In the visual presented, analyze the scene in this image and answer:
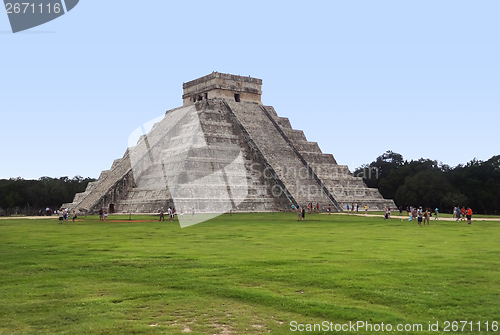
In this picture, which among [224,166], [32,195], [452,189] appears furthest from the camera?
[32,195]

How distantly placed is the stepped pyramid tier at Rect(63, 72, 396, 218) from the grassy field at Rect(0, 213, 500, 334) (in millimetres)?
16584

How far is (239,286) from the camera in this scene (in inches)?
325

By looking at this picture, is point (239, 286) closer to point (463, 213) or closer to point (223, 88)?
point (463, 213)

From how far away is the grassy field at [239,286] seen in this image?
6.52 m

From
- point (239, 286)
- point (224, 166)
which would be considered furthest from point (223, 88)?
point (239, 286)

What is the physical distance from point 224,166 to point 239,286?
26.0 metres

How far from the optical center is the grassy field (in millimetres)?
6516

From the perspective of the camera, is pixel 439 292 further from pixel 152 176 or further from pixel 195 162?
pixel 152 176

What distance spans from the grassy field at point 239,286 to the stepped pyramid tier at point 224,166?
1658 cm

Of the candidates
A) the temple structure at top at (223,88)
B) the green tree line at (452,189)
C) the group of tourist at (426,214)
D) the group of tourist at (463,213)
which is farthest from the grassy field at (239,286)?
the green tree line at (452,189)

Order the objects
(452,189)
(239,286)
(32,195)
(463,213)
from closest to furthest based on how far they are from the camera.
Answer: (239,286)
(463,213)
(452,189)
(32,195)

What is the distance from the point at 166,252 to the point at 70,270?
2.71 metres

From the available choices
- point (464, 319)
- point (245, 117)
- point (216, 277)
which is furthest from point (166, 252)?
point (245, 117)

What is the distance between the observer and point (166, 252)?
40.0ft
